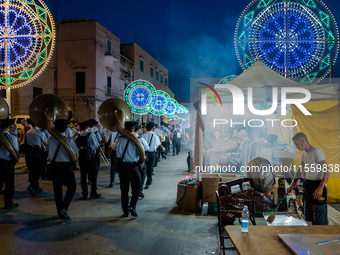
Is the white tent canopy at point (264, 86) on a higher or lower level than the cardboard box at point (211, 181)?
higher

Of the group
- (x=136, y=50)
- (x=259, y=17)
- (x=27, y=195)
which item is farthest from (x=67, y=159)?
(x=136, y=50)

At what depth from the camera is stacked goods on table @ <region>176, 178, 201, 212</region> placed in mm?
5887

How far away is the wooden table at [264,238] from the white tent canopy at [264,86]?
162 inches

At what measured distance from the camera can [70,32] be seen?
25172mm

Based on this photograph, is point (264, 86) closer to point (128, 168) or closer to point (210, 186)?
point (210, 186)

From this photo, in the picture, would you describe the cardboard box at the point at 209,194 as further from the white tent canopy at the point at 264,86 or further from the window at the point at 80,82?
the window at the point at 80,82

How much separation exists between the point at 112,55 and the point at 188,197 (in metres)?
23.4

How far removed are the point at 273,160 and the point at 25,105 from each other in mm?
19897

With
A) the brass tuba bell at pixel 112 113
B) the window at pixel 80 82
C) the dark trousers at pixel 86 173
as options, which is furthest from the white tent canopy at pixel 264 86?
the window at pixel 80 82

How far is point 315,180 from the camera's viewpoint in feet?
13.8

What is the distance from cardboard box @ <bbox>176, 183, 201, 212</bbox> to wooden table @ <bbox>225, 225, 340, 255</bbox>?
2.92 metres

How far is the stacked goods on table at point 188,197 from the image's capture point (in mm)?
5887

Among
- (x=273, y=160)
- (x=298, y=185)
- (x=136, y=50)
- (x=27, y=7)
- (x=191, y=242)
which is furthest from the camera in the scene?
(x=136, y=50)

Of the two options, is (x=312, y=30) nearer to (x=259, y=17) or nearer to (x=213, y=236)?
(x=259, y=17)
